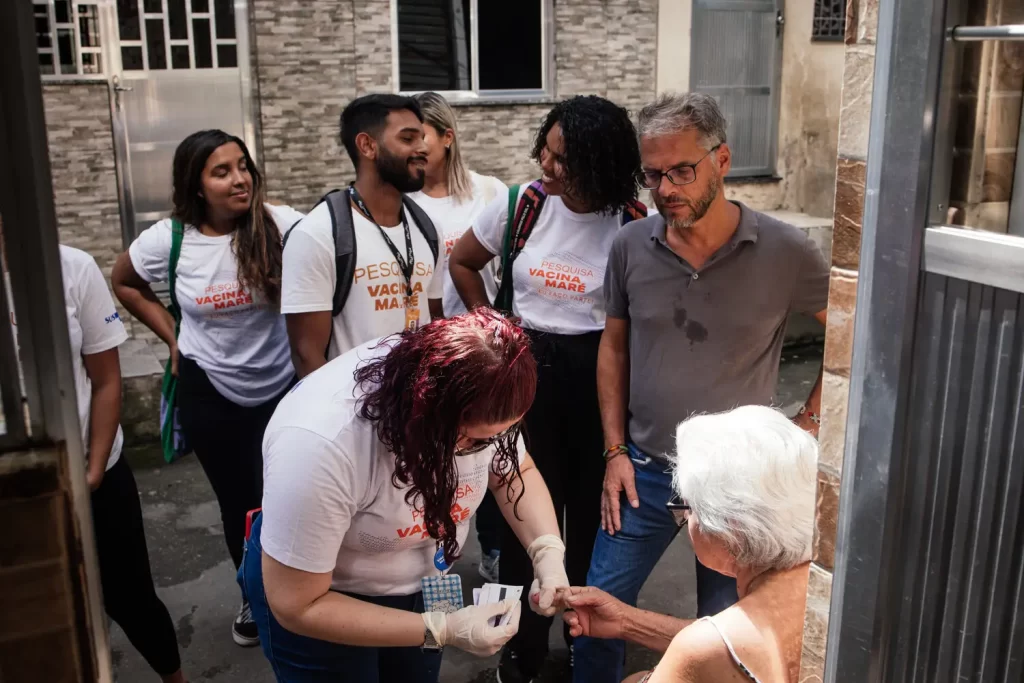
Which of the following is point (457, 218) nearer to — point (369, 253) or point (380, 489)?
point (369, 253)

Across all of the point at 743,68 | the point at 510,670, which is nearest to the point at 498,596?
the point at 510,670

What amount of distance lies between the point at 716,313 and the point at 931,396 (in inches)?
61.8

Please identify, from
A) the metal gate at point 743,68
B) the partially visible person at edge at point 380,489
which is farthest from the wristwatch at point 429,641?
the metal gate at point 743,68

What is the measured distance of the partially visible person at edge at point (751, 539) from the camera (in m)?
1.98

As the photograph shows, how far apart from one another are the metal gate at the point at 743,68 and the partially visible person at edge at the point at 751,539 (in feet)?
27.9

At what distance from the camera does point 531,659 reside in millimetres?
3715

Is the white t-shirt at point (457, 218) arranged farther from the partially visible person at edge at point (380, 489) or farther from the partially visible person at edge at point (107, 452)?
the partially visible person at edge at point (380, 489)

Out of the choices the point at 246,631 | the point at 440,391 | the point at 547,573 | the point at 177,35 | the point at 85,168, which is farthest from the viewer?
the point at 177,35

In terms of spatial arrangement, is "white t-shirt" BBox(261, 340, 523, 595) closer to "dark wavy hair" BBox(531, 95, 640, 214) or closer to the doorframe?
the doorframe

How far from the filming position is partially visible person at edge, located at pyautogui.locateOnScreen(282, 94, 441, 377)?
11.4ft

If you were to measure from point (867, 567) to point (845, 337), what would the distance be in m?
0.36

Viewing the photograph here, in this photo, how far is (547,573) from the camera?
2717mm

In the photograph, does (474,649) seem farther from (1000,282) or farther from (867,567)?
(1000,282)

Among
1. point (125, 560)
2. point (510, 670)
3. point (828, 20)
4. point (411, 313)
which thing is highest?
point (828, 20)
